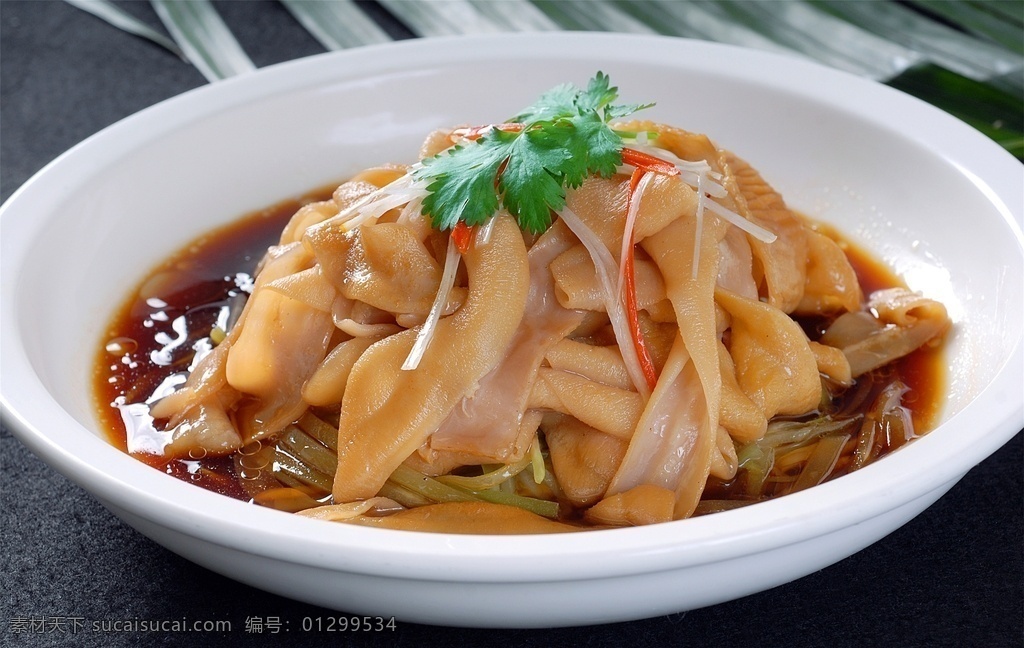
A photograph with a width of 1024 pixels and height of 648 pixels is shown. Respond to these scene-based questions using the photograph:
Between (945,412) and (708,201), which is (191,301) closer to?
(708,201)

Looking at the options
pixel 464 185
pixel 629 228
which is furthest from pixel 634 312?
pixel 464 185

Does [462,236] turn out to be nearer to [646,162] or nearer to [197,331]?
[646,162]

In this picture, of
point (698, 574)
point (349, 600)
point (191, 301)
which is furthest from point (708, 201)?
point (191, 301)

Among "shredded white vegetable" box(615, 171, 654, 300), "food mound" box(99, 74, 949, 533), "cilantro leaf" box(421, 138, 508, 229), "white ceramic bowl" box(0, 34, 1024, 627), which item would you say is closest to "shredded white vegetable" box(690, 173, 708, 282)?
"food mound" box(99, 74, 949, 533)

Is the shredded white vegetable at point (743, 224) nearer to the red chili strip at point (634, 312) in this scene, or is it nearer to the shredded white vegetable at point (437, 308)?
the red chili strip at point (634, 312)

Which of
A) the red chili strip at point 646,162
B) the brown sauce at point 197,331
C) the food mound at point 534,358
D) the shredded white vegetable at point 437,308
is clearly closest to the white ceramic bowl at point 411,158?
the brown sauce at point 197,331
